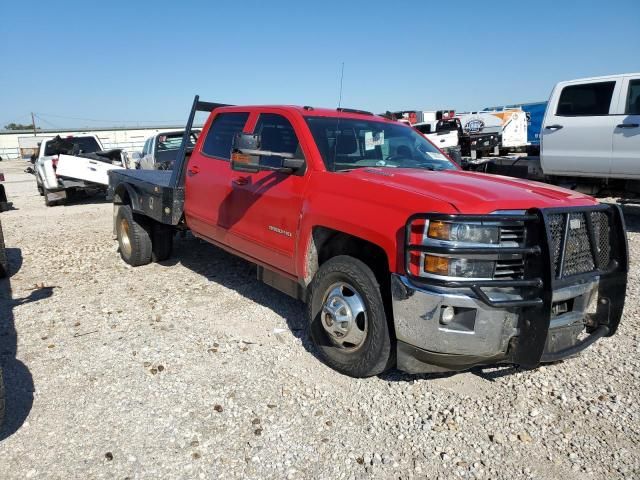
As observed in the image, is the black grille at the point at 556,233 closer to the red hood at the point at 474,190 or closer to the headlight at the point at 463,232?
the red hood at the point at 474,190

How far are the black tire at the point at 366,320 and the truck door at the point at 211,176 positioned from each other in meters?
1.61

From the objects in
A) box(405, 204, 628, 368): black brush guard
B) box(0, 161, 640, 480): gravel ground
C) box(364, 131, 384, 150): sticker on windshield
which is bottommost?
box(0, 161, 640, 480): gravel ground

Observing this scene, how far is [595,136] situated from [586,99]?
26.4 inches

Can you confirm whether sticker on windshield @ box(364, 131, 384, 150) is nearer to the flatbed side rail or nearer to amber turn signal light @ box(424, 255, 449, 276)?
amber turn signal light @ box(424, 255, 449, 276)

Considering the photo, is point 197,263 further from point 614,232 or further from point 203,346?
point 614,232

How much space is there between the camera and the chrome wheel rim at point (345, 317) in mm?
3430

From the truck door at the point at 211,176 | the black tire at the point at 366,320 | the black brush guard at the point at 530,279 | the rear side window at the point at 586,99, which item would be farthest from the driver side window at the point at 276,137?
the rear side window at the point at 586,99

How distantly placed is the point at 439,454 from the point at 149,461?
1614 millimetres

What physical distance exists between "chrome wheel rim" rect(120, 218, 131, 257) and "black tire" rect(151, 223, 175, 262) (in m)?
0.33

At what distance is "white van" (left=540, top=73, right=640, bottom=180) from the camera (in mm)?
7699

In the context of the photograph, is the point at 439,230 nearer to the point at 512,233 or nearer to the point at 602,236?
the point at 512,233

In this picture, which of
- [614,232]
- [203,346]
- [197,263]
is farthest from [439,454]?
[197,263]

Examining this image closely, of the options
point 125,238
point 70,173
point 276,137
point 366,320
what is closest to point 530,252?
point 366,320

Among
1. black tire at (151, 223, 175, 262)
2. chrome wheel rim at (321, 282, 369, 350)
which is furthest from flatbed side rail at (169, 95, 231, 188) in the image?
chrome wheel rim at (321, 282, 369, 350)
